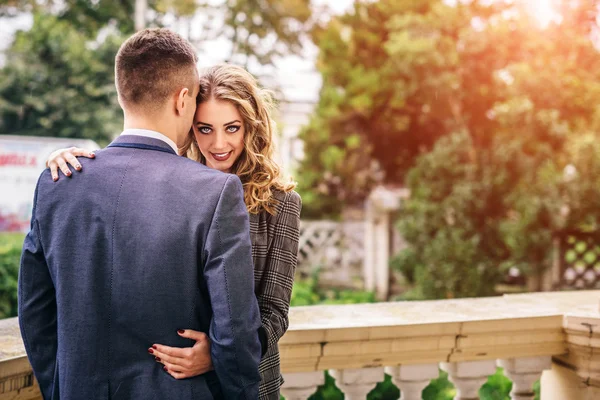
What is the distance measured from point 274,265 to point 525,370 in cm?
113

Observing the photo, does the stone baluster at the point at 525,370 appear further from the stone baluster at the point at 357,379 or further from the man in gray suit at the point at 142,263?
the man in gray suit at the point at 142,263

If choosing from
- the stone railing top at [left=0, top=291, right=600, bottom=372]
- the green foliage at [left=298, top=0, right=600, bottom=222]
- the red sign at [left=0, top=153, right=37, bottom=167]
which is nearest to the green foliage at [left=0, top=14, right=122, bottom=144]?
the red sign at [left=0, top=153, right=37, bottom=167]

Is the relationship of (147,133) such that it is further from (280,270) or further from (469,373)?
(469,373)

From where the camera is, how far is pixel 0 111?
40.0 ft

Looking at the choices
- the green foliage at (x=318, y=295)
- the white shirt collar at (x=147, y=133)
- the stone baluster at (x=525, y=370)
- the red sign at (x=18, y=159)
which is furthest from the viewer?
the red sign at (x=18, y=159)

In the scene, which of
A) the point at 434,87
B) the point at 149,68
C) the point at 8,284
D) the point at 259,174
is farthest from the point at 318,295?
the point at 149,68

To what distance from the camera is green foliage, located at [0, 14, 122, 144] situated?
1205 cm

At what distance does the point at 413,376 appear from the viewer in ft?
6.57

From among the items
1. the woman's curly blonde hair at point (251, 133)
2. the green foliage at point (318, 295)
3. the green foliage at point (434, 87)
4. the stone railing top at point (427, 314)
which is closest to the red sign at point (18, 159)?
the green foliage at point (434, 87)

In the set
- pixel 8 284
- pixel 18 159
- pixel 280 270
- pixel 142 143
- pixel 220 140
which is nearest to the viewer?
pixel 142 143

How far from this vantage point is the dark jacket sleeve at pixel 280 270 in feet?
4.94

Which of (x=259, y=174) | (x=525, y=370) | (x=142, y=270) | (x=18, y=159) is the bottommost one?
(x=525, y=370)

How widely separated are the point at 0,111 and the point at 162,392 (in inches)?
496

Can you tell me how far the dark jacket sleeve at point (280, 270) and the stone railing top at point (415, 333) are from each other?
297 millimetres
